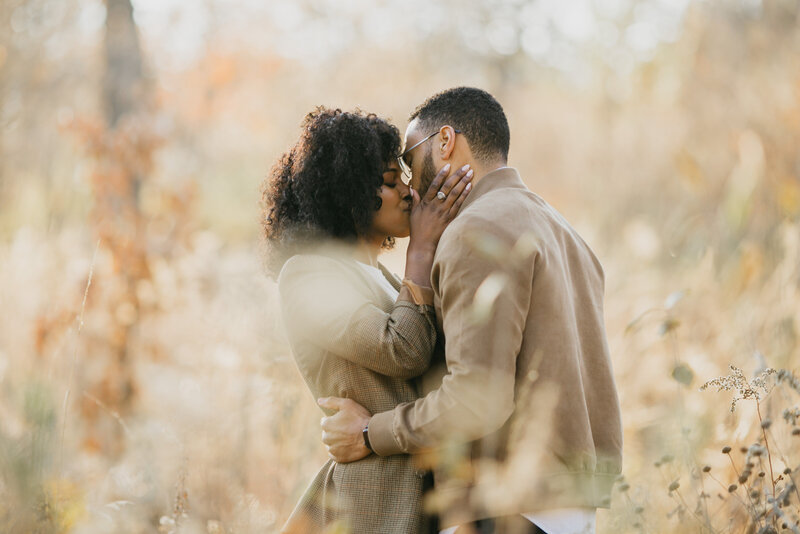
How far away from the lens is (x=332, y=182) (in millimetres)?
2652

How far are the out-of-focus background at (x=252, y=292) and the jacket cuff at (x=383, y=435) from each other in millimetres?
734

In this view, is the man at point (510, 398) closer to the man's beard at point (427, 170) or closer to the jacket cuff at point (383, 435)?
the jacket cuff at point (383, 435)

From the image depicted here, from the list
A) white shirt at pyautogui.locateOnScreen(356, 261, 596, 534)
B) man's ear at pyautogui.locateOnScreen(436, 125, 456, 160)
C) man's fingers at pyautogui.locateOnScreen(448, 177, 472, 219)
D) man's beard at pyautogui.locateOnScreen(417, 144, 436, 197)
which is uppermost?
man's ear at pyautogui.locateOnScreen(436, 125, 456, 160)

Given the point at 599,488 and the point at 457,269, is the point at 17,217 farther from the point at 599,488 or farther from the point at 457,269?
the point at 599,488

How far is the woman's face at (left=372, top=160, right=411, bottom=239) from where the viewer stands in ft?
8.97

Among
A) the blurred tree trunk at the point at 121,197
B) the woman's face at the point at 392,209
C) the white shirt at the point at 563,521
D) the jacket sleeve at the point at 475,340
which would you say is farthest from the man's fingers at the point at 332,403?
the blurred tree trunk at the point at 121,197

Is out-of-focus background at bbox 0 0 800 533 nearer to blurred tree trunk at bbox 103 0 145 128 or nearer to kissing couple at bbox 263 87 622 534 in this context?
blurred tree trunk at bbox 103 0 145 128

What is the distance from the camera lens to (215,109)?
13938mm

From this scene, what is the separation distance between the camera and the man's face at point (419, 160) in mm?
2564

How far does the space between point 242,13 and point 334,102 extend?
266 centimetres

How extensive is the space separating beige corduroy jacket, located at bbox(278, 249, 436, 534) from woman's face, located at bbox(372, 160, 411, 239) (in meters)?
0.23

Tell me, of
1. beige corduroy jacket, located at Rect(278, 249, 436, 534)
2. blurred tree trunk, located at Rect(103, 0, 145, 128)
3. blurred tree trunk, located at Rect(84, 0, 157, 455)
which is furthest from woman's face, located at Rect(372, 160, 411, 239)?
blurred tree trunk, located at Rect(103, 0, 145, 128)

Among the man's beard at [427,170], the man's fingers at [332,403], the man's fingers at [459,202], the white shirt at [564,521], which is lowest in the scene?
the white shirt at [564,521]

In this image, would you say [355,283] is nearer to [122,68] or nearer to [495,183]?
[495,183]
